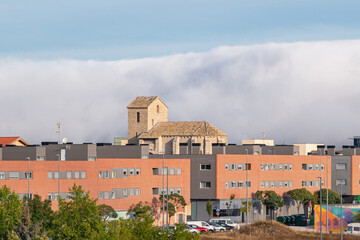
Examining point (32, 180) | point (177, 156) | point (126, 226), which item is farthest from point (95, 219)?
point (177, 156)

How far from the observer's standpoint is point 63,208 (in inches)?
2400

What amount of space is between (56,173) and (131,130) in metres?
76.7

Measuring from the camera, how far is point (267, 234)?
10300cm

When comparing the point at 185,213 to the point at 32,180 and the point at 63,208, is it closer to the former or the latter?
the point at 32,180

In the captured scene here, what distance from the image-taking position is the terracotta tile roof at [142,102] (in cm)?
18895

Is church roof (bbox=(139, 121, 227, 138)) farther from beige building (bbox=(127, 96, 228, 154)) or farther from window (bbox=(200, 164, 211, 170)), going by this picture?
window (bbox=(200, 164, 211, 170))

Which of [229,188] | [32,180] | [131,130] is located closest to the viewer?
[32,180]

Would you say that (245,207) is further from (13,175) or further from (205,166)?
(13,175)

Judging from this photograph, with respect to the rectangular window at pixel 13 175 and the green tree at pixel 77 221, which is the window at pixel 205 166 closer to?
the rectangular window at pixel 13 175

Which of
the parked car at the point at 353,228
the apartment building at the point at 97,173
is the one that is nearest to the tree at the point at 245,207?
the apartment building at the point at 97,173

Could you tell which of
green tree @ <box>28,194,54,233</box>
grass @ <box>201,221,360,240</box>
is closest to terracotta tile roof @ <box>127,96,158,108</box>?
grass @ <box>201,221,360,240</box>

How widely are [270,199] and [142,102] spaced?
6229 cm

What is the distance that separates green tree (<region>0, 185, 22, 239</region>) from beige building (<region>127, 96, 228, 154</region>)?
256 feet

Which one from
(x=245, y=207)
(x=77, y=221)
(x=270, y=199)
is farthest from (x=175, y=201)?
(x=77, y=221)
